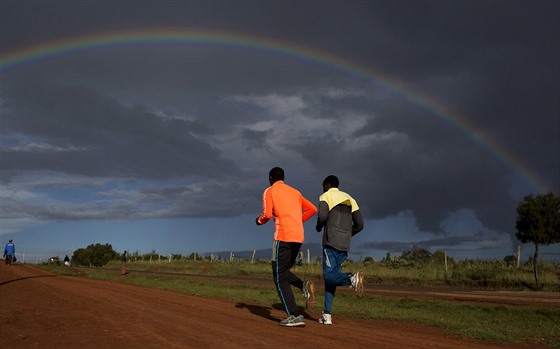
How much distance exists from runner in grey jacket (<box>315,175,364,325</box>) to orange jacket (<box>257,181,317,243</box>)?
1.37 feet

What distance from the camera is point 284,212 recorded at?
8.43 m

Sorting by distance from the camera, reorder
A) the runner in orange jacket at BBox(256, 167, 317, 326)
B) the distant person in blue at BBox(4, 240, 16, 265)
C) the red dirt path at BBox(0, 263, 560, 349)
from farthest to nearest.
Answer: the distant person in blue at BBox(4, 240, 16, 265) < the runner in orange jacket at BBox(256, 167, 317, 326) < the red dirt path at BBox(0, 263, 560, 349)

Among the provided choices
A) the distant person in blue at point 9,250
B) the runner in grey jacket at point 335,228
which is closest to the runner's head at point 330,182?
the runner in grey jacket at point 335,228

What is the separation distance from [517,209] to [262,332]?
30.3m

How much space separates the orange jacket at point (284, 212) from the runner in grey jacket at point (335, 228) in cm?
42

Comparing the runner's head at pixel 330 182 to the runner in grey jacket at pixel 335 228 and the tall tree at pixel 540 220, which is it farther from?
the tall tree at pixel 540 220

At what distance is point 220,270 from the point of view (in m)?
51.8

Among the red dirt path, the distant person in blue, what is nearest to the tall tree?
the red dirt path

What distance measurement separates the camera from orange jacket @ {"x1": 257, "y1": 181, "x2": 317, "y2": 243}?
839cm

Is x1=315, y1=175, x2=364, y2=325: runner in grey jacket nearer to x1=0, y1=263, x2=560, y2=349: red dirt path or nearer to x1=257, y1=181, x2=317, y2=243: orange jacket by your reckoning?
x1=257, y1=181, x2=317, y2=243: orange jacket

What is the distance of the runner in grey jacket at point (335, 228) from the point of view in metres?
8.80

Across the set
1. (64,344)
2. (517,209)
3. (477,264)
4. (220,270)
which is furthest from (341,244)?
(220,270)

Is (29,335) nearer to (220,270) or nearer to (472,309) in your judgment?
(472,309)

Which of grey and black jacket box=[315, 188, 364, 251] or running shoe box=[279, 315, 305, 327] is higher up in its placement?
grey and black jacket box=[315, 188, 364, 251]
